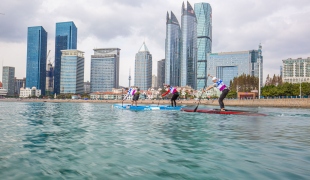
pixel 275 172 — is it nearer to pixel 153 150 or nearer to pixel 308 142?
pixel 153 150

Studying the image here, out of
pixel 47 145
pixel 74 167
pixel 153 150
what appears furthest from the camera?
pixel 47 145

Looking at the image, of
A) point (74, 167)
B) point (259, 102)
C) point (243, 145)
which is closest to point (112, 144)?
point (74, 167)

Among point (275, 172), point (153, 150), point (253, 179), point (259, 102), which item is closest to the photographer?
point (253, 179)

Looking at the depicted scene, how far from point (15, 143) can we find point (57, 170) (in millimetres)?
4459

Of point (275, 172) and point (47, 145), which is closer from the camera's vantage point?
point (275, 172)

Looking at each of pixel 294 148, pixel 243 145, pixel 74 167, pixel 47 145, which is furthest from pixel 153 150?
pixel 294 148

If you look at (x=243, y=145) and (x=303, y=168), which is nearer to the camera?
(x=303, y=168)

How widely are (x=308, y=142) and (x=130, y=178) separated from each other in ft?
25.4

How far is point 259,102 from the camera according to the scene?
292 ft

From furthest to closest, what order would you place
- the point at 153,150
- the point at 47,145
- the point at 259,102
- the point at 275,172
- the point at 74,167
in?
1. the point at 259,102
2. the point at 47,145
3. the point at 153,150
4. the point at 74,167
5. the point at 275,172

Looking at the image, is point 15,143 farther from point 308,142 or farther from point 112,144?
point 308,142

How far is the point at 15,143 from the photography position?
29.7ft

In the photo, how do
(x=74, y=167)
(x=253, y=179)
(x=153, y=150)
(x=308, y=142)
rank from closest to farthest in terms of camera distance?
(x=253, y=179)
(x=74, y=167)
(x=153, y=150)
(x=308, y=142)

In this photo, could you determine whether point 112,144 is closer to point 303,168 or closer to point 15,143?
point 15,143
